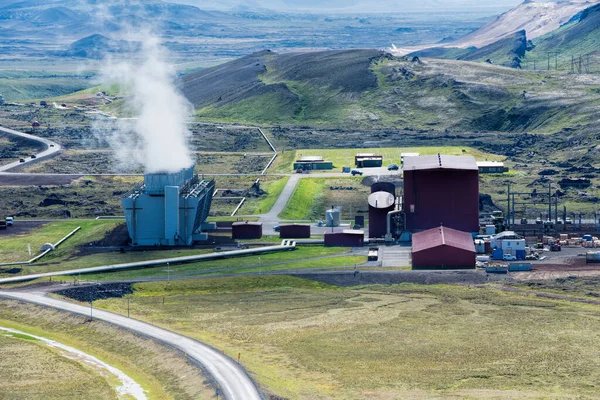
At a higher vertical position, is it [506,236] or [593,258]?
[506,236]

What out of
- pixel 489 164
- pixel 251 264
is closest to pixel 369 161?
pixel 489 164

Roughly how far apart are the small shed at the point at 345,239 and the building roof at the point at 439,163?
973cm

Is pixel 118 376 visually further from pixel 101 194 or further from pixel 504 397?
pixel 101 194

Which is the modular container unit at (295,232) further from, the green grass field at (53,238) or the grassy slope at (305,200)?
the green grass field at (53,238)

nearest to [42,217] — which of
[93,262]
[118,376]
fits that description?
[93,262]

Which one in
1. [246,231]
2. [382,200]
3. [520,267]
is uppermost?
[382,200]

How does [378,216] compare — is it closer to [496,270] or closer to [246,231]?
[246,231]

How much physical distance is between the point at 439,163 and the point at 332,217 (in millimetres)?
14326

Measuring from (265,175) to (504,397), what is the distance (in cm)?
11142

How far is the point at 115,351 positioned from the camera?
8775cm

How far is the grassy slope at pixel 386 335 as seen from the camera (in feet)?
250

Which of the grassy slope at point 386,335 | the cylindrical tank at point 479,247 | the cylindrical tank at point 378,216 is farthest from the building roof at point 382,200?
the grassy slope at point 386,335

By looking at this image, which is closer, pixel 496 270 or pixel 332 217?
pixel 496 270

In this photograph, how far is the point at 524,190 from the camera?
163m
